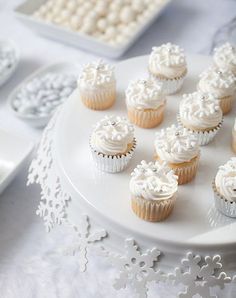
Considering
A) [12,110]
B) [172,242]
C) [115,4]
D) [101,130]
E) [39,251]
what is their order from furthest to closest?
[115,4]
[12,110]
[39,251]
[101,130]
[172,242]

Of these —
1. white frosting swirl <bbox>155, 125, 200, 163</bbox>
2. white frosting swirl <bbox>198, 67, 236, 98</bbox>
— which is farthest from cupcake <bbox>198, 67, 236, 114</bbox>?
white frosting swirl <bbox>155, 125, 200, 163</bbox>

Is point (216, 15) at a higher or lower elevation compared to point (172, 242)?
lower

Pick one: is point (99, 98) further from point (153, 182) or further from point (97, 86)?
point (153, 182)

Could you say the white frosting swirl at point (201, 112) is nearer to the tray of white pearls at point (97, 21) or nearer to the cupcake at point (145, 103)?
the cupcake at point (145, 103)

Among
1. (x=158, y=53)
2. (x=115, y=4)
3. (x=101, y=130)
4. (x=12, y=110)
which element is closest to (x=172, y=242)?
(x=101, y=130)

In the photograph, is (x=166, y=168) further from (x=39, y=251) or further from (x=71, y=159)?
(x=39, y=251)

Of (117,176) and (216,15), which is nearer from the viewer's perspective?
(117,176)
